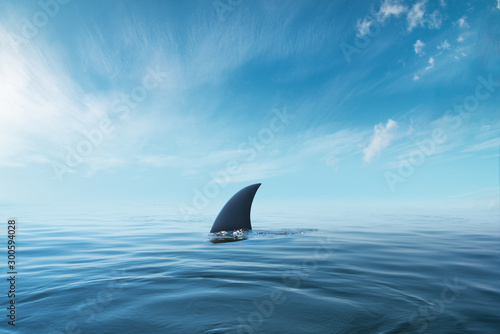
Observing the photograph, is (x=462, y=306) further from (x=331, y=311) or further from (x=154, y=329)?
(x=154, y=329)

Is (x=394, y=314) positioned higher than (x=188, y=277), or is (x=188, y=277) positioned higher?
(x=188, y=277)

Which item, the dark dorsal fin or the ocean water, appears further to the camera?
the dark dorsal fin

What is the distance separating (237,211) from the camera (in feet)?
49.1

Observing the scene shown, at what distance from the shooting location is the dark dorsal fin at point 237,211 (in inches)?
579

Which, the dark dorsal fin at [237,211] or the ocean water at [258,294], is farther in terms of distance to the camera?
the dark dorsal fin at [237,211]

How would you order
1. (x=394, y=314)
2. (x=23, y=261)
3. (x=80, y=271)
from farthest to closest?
(x=23, y=261), (x=80, y=271), (x=394, y=314)

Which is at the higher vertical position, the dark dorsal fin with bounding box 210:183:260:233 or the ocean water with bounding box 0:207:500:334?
the dark dorsal fin with bounding box 210:183:260:233

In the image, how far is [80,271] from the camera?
7109mm

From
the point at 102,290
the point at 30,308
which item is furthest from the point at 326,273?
the point at 30,308

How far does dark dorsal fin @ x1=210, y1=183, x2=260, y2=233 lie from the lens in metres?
14.7

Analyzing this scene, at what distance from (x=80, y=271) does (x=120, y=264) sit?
3.45 feet

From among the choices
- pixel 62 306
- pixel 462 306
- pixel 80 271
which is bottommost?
pixel 462 306

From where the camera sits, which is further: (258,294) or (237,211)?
(237,211)

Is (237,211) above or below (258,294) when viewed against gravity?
above
